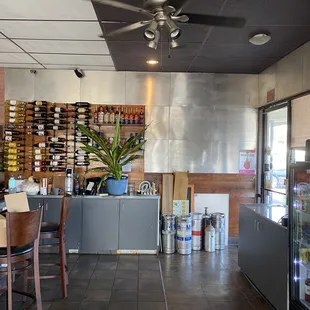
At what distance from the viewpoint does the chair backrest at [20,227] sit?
2.53 meters

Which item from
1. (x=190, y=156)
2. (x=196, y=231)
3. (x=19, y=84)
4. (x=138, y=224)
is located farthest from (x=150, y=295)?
(x=19, y=84)

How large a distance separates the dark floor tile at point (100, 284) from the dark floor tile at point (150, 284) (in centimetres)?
36

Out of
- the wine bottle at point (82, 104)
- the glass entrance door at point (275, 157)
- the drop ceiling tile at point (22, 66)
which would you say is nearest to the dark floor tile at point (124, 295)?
the glass entrance door at point (275, 157)

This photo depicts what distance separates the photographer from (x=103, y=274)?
4164mm

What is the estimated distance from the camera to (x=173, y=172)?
18.1ft

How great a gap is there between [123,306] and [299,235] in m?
1.84

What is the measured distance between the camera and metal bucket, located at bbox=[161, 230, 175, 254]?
5.07 meters

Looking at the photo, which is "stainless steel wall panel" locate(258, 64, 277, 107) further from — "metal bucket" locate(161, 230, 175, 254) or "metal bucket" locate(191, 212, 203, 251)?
"metal bucket" locate(161, 230, 175, 254)

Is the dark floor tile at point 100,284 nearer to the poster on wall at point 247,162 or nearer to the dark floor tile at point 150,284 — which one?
the dark floor tile at point 150,284

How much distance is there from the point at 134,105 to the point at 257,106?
2.09m

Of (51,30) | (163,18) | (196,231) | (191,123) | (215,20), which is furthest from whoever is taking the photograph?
(191,123)

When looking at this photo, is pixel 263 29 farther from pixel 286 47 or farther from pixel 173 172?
pixel 173 172

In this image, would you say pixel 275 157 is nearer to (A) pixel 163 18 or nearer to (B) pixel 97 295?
(A) pixel 163 18

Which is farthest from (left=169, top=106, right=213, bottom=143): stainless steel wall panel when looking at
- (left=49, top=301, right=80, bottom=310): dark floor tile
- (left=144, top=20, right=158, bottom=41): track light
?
(left=49, top=301, right=80, bottom=310): dark floor tile
